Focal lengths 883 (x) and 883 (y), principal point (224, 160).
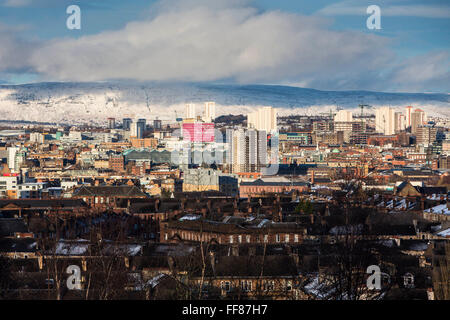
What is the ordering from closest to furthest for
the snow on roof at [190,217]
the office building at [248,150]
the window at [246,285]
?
the window at [246,285] < the snow on roof at [190,217] < the office building at [248,150]

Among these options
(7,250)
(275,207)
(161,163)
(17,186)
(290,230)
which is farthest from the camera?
(161,163)

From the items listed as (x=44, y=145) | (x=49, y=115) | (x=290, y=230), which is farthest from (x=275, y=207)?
(x=49, y=115)

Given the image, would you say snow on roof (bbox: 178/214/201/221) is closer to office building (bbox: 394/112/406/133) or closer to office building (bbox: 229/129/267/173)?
office building (bbox: 229/129/267/173)

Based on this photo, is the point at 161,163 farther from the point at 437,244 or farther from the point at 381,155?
the point at 437,244

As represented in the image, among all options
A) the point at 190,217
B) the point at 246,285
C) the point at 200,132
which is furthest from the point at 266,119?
the point at 246,285

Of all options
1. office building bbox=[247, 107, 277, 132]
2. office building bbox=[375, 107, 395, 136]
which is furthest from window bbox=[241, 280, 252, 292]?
office building bbox=[375, 107, 395, 136]

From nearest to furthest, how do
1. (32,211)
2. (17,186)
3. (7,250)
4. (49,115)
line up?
(7,250) → (32,211) → (17,186) → (49,115)

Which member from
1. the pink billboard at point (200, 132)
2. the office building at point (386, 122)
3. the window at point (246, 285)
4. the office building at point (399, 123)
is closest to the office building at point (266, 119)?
the pink billboard at point (200, 132)

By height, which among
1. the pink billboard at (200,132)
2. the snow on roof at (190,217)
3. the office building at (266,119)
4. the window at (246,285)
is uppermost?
the office building at (266,119)

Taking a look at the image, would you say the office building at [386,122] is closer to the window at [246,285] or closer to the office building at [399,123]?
the office building at [399,123]

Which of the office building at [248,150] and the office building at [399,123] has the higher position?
the office building at [399,123]

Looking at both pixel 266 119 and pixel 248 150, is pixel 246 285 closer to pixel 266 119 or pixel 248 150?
pixel 248 150
